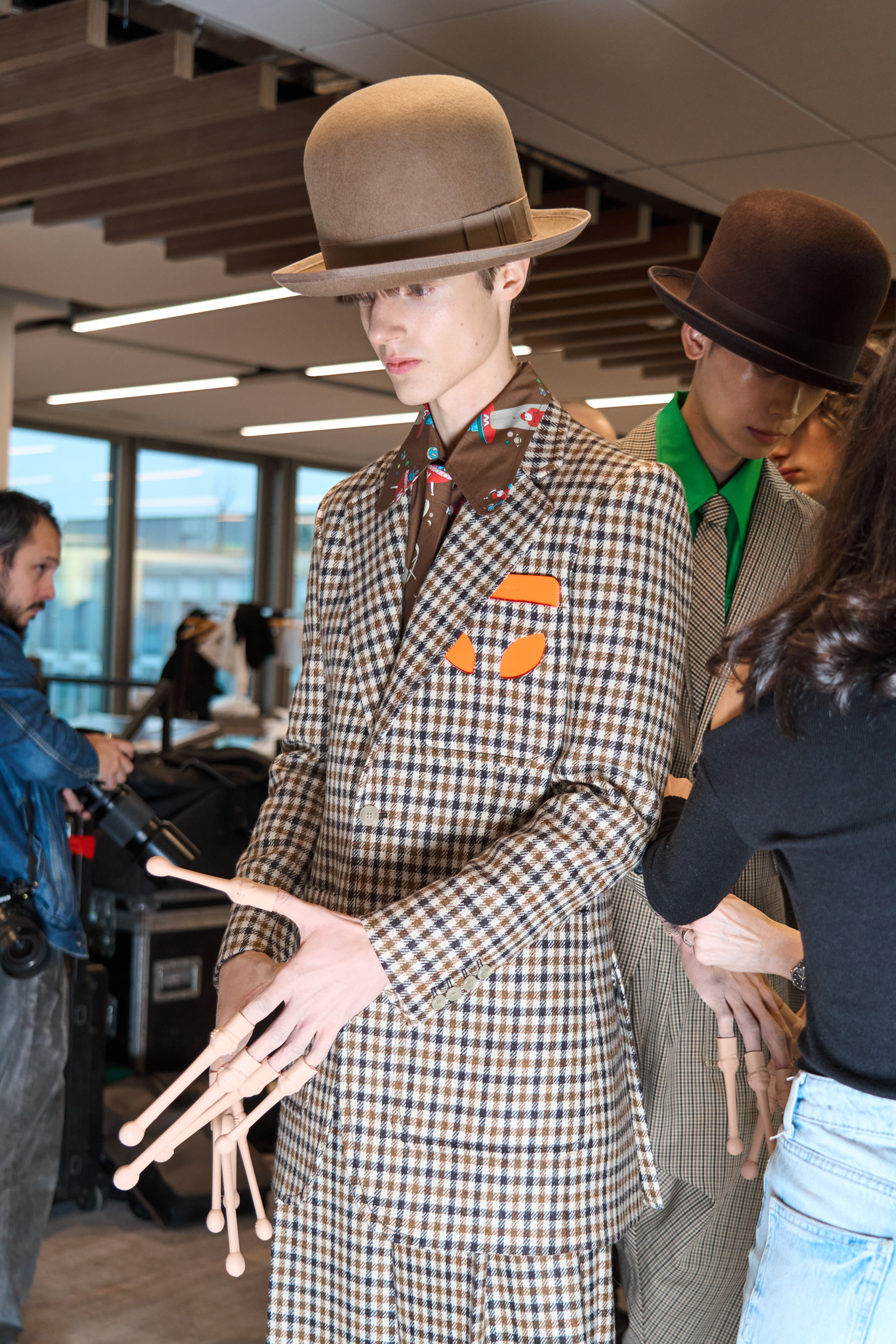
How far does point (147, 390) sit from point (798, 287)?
8.18 metres

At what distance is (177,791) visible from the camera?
4.31 meters

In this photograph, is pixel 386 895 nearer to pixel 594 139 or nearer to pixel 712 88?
pixel 712 88

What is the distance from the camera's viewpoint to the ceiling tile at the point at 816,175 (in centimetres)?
413

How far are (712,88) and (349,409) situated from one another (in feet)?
20.3

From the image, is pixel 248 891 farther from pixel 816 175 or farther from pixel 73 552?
pixel 73 552

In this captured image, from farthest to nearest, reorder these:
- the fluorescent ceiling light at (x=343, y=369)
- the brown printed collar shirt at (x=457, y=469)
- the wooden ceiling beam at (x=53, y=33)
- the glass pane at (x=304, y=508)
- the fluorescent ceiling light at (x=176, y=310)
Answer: the glass pane at (x=304, y=508), the fluorescent ceiling light at (x=343, y=369), the fluorescent ceiling light at (x=176, y=310), the wooden ceiling beam at (x=53, y=33), the brown printed collar shirt at (x=457, y=469)

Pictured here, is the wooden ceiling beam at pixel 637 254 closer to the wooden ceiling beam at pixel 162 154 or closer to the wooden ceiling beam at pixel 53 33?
the wooden ceiling beam at pixel 162 154

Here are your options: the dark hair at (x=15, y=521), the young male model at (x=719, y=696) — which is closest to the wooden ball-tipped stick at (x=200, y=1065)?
the young male model at (x=719, y=696)

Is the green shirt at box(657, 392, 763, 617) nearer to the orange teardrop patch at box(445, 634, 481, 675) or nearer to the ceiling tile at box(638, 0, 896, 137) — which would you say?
the orange teardrop patch at box(445, 634, 481, 675)

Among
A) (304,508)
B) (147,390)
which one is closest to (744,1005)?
(147,390)

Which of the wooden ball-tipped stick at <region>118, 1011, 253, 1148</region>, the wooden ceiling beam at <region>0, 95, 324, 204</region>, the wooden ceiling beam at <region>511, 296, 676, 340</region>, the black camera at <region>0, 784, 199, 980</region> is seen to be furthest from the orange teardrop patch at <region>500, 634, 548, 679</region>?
the wooden ceiling beam at <region>511, 296, 676, 340</region>

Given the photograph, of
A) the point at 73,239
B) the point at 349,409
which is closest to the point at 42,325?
the point at 73,239

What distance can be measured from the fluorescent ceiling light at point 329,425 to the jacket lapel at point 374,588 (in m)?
8.13

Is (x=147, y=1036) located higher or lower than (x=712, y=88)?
lower
